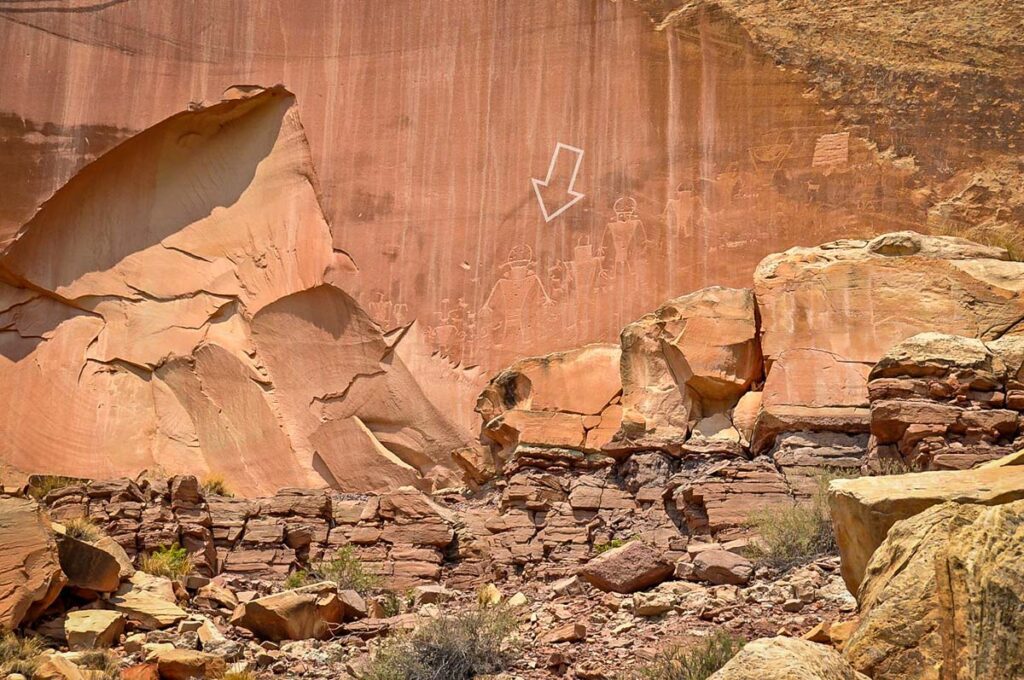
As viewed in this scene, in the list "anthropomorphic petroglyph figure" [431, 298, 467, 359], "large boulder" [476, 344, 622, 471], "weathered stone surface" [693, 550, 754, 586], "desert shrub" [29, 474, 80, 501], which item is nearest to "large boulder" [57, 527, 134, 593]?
"desert shrub" [29, 474, 80, 501]

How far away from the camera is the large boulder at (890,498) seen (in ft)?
22.1

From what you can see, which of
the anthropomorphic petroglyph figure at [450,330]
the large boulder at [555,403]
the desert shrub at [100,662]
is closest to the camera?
the desert shrub at [100,662]

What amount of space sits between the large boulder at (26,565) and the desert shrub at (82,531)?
2.62 ft

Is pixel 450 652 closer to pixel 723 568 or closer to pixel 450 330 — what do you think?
pixel 723 568

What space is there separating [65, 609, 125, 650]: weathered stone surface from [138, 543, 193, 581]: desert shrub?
1389 millimetres

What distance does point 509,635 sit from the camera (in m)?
9.90

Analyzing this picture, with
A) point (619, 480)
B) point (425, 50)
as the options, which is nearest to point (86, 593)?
point (619, 480)

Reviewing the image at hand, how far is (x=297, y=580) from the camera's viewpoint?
12.7 m

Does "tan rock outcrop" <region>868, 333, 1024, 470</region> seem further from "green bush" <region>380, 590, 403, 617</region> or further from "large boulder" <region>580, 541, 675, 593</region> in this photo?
"green bush" <region>380, 590, 403, 617</region>

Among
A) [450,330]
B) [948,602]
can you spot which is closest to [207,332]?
[450,330]

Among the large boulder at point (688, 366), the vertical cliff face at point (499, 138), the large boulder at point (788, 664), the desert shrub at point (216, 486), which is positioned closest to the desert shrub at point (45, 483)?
the desert shrub at point (216, 486)

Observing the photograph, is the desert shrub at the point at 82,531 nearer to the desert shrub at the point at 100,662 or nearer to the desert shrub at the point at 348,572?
the desert shrub at the point at 100,662

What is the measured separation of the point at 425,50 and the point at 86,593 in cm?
876

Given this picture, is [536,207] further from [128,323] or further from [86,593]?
[86,593]
